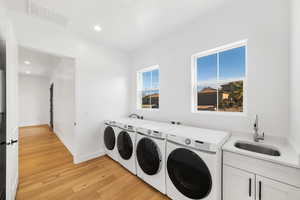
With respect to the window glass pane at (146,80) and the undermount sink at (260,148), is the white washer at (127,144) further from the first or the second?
the undermount sink at (260,148)

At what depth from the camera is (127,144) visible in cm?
222

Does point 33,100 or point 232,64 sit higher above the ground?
point 232,64

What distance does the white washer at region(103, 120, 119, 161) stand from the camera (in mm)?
2529

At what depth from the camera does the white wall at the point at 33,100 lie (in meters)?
6.03

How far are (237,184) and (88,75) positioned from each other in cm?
310

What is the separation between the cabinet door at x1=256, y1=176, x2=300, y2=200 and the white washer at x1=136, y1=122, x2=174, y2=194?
97 centimetres

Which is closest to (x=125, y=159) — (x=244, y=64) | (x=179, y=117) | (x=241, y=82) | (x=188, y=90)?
(x=179, y=117)

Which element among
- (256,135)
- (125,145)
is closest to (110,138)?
(125,145)

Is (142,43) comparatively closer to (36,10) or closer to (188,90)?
(188,90)

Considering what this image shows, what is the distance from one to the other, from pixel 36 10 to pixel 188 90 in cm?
274

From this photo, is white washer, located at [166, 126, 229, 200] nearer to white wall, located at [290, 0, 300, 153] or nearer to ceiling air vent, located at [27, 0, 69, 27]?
white wall, located at [290, 0, 300, 153]

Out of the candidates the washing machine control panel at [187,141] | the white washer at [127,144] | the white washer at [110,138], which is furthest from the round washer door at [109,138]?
the washing machine control panel at [187,141]

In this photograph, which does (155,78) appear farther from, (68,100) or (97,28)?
(68,100)

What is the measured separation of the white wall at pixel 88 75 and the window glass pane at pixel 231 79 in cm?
240
